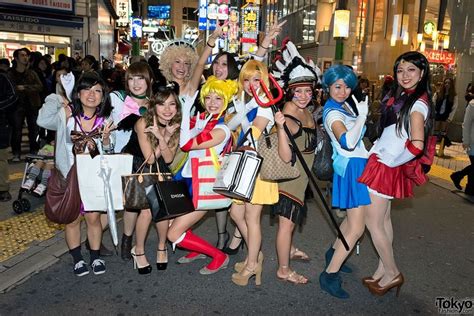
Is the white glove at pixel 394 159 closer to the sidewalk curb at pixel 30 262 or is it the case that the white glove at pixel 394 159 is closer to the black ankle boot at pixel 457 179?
the sidewalk curb at pixel 30 262

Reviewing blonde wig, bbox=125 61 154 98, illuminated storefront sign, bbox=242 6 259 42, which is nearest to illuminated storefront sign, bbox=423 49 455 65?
blonde wig, bbox=125 61 154 98

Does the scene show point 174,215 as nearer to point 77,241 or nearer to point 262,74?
point 77,241

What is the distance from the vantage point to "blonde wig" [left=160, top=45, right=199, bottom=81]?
183 inches

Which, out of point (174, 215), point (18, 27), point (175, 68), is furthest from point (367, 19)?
point (174, 215)

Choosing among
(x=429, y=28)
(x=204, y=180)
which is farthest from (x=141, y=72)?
(x=429, y=28)

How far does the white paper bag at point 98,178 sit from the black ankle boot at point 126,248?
687 mm

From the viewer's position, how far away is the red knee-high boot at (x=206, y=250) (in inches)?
153

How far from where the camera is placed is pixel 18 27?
14664 mm

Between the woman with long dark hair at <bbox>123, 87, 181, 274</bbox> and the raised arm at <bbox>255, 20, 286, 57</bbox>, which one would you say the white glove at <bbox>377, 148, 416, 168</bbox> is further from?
the woman with long dark hair at <bbox>123, 87, 181, 274</bbox>

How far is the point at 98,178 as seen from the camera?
360cm

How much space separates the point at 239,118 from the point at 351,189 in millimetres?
1105

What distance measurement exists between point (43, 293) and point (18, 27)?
1377 centimetres

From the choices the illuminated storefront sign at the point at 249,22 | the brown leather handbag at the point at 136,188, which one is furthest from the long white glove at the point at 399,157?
the illuminated storefront sign at the point at 249,22

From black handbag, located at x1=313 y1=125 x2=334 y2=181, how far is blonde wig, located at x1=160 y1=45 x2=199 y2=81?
1.75m
